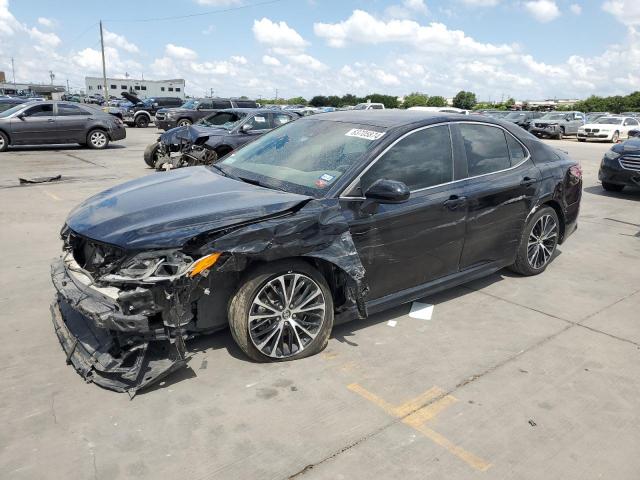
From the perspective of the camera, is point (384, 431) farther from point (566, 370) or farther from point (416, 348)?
point (566, 370)

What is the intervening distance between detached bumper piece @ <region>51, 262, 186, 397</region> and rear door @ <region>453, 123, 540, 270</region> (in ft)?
8.78

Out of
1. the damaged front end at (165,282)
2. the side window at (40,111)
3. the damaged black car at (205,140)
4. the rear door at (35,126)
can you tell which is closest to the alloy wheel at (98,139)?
the rear door at (35,126)

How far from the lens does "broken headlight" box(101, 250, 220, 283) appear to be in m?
3.04

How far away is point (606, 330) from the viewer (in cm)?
431

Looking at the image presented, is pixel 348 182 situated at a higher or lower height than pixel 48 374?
higher

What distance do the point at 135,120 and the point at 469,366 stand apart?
99.4 ft

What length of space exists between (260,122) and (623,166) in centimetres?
795

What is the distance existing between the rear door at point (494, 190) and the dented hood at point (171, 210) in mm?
1724

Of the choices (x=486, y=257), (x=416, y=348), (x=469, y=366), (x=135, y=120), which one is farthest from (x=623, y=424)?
(x=135, y=120)

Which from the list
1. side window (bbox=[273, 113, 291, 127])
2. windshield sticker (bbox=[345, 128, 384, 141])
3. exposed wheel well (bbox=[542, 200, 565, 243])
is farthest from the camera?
side window (bbox=[273, 113, 291, 127])

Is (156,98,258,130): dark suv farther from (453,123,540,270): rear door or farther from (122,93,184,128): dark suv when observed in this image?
(453,123,540,270): rear door

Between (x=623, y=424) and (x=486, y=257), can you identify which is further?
(x=486, y=257)

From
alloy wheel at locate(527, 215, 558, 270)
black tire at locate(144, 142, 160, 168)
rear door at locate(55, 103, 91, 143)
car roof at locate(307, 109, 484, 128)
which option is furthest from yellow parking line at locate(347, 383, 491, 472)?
rear door at locate(55, 103, 91, 143)

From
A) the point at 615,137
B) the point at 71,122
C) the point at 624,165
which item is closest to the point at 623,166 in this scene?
the point at 624,165
